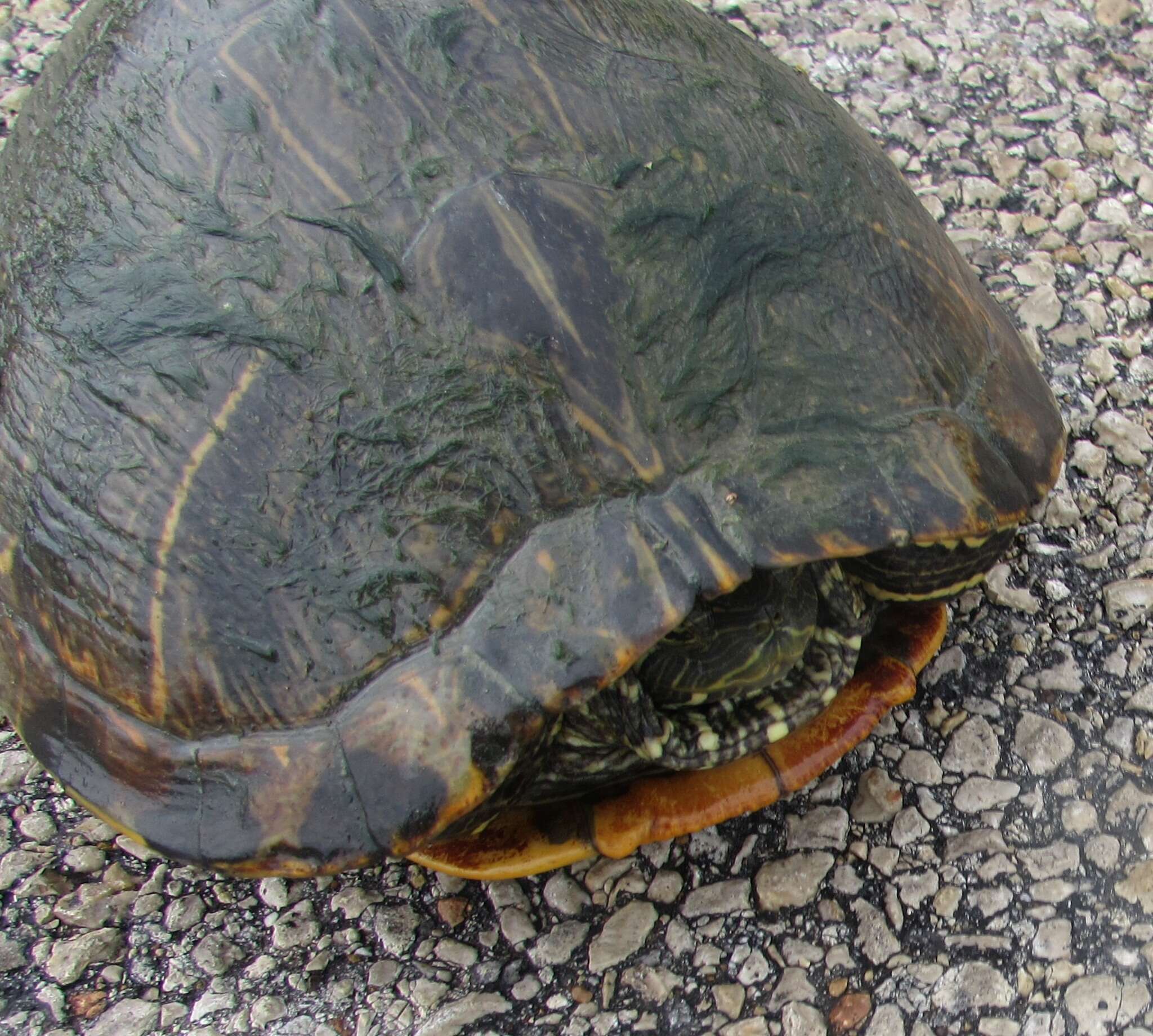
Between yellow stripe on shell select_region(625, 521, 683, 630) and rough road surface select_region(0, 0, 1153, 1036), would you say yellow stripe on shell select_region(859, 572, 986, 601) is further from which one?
yellow stripe on shell select_region(625, 521, 683, 630)

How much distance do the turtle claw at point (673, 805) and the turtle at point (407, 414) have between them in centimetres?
13

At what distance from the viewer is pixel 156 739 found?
5.03 feet

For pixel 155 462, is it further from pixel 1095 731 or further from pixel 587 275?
pixel 1095 731

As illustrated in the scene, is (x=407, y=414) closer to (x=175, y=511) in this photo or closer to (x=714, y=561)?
(x=175, y=511)

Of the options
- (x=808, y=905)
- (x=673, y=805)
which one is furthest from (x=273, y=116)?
(x=808, y=905)

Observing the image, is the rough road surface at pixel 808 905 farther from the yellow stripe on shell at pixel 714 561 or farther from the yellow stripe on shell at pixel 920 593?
the yellow stripe on shell at pixel 714 561

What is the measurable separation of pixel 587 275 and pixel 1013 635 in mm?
1189

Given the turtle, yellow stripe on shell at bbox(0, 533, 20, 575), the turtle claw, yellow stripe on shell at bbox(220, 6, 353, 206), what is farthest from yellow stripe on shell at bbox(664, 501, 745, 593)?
yellow stripe on shell at bbox(0, 533, 20, 575)

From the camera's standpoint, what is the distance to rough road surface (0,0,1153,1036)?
1.75 metres

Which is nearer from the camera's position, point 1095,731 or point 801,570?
point 801,570

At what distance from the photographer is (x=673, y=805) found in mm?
1793

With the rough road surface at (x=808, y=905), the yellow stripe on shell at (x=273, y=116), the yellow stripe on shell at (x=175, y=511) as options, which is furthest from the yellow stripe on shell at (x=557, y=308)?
the rough road surface at (x=808, y=905)

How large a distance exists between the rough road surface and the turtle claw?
0.16m

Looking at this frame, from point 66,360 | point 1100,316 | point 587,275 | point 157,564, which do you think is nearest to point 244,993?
point 157,564
